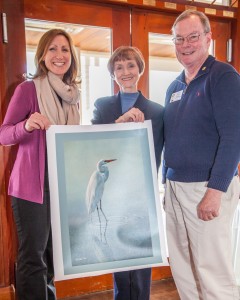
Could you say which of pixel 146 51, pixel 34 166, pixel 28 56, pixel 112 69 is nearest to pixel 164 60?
pixel 146 51

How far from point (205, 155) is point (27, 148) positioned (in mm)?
732

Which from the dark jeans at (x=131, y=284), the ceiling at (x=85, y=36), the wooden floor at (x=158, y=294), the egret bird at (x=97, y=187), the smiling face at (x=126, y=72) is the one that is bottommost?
the wooden floor at (x=158, y=294)

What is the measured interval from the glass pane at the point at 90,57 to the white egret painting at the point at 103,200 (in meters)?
0.71

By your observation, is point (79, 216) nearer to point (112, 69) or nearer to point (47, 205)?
point (47, 205)

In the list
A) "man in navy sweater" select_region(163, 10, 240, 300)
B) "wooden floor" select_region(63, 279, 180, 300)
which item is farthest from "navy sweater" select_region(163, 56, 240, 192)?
"wooden floor" select_region(63, 279, 180, 300)

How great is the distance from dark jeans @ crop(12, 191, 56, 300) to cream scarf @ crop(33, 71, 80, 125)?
1.09ft

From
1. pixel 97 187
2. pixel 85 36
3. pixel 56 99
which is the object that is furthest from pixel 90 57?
pixel 97 187

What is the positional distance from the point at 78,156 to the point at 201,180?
0.49m

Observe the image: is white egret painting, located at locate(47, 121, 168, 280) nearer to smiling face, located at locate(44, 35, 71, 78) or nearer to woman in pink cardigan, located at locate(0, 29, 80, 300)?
woman in pink cardigan, located at locate(0, 29, 80, 300)

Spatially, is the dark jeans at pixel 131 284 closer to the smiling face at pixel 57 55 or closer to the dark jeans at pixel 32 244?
the dark jeans at pixel 32 244

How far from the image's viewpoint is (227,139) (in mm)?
1162

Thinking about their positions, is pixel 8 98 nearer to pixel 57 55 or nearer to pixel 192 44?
pixel 57 55

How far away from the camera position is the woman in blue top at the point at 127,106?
154cm

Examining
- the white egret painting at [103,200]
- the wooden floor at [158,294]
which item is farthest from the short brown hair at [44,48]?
the wooden floor at [158,294]
